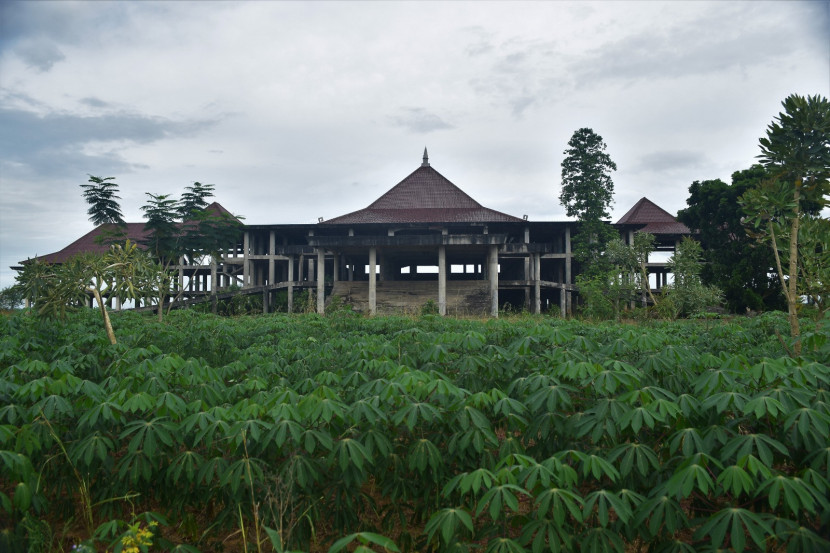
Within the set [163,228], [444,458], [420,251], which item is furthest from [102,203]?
[444,458]

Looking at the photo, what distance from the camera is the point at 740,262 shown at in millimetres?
25172

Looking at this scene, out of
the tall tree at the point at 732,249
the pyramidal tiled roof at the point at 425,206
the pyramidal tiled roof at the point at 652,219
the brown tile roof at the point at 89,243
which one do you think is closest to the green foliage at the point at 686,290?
the tall tree at the point at 732,249

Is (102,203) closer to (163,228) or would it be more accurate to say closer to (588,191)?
(163,228)

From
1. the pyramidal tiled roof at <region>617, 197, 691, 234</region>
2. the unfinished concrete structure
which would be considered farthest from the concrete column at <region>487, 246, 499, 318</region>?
the pyramidal tiled roof at <region>617, 197, 691, 234</region>

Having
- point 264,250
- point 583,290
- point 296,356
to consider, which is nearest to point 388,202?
point 264,250

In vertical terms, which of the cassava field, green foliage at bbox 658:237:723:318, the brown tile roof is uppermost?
the brown tile roof

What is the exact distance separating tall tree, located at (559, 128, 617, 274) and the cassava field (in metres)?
26.7

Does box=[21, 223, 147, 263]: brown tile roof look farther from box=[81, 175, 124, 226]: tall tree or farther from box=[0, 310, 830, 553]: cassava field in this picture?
box=[0, 310, 830, 553]: cassava field

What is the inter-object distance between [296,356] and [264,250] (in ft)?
110

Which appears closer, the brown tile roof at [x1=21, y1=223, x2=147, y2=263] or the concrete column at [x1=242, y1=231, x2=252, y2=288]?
the concrete column at [x1=242, y1=231, x2=252, y2=288]

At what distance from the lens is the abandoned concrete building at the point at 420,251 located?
27.9 meters

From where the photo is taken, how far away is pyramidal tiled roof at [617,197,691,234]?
35.7 metres

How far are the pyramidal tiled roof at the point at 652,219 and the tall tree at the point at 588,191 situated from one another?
467 cm

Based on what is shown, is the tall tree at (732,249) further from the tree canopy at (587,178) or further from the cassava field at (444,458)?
the cassava field at (444,458)
